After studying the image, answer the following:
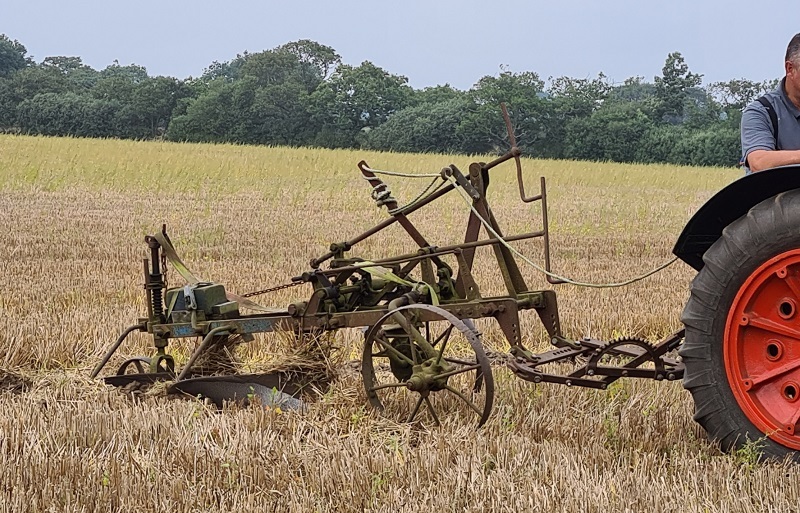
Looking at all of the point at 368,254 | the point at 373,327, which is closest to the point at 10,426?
the point at 373,327

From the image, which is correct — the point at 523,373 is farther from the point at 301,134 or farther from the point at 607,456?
the point at 301,134

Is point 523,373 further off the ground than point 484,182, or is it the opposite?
point 484,182

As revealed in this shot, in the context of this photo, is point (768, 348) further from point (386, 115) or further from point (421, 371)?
point (386, 115)

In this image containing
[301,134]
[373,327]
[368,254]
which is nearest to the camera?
[373,327]

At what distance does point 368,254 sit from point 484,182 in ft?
17.8

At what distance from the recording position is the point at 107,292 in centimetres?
771

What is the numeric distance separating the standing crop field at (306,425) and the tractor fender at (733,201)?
799mm

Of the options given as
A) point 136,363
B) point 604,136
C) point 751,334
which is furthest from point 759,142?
point 604,136

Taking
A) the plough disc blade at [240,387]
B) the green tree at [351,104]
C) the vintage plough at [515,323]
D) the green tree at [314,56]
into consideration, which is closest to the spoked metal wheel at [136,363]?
the vintage plough at [515,323]

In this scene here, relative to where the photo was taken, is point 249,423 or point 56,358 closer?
point 249,423

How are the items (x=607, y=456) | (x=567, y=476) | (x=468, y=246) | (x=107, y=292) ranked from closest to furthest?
(x=567, y=476) < (x=607, y=456) < (x=468, y=246) < (x=107, y=292)

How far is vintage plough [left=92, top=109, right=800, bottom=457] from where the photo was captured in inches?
143

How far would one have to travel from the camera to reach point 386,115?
41719 millimetres

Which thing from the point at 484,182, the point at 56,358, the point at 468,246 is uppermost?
the point at 484,182
